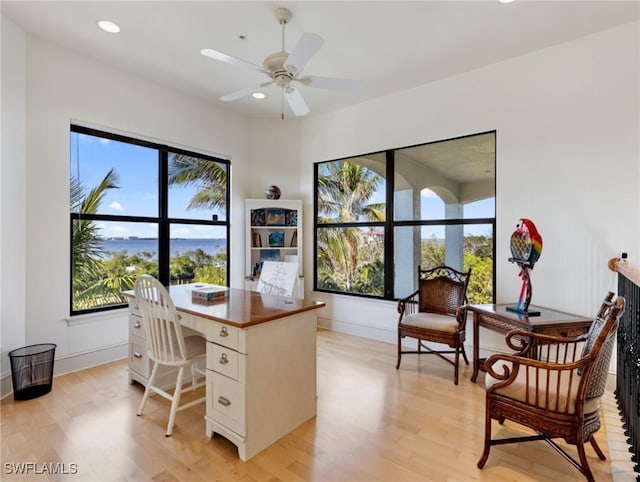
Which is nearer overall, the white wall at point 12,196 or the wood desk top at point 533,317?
the wood desk top at point 533,317

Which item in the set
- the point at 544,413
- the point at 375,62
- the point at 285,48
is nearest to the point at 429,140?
the point at 375,62

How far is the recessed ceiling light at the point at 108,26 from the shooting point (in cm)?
277

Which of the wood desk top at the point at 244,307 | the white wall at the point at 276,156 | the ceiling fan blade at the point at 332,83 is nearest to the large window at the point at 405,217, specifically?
→ the white wall at the point at 276,156

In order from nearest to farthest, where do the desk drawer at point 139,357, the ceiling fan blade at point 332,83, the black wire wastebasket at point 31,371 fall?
the ceiling fan blade at point 332,83 < the black wire wastebasket at point 31,371 < the desk drawer at point 139,357

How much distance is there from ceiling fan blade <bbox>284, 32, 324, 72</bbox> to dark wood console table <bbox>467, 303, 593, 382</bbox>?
244 cm

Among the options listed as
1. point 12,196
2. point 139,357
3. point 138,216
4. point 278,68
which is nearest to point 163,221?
point 138,216

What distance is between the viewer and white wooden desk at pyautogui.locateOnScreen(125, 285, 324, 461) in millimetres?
1978

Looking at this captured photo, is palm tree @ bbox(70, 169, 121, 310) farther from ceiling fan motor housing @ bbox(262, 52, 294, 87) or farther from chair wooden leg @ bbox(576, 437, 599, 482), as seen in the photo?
chair wooden leg @ bbox(576, 437, 599, 482)

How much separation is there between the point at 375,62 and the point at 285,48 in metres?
0.91

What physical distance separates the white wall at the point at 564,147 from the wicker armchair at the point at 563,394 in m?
1.20

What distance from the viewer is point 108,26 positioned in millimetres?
2820

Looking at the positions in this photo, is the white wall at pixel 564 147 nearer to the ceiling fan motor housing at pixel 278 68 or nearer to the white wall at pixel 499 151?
the white wall at pixel 499 151

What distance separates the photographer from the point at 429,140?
3895 millimetres

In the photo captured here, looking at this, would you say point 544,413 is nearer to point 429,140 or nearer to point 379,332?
point 379,332
